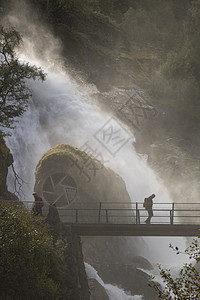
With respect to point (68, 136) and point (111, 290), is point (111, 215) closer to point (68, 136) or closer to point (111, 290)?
point (111, 290)

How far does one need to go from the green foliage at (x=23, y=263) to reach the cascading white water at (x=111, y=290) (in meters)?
11.2

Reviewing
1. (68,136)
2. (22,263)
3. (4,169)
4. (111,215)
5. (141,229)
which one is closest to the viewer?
(22,263)

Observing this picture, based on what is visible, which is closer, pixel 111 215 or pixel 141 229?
pixel 141 229

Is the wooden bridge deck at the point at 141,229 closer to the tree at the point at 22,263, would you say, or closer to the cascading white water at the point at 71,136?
the tree at the point at 22,263

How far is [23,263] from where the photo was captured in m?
12.5

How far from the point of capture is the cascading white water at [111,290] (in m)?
24.7

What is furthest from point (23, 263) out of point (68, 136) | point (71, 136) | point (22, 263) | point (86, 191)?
point (71, 136)

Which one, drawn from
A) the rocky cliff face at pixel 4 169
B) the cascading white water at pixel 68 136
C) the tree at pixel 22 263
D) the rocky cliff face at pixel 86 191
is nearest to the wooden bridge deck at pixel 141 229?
the tree at pixel 22 263

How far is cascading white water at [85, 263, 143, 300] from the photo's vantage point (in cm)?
2466

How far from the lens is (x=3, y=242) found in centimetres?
1214

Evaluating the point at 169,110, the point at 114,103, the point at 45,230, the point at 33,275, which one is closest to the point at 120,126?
the point at 114,103

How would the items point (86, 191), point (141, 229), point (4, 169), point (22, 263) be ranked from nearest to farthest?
1. point (22, 263)
2. point (141, 229)
3. point (4, 169)
4. point (86, 191)

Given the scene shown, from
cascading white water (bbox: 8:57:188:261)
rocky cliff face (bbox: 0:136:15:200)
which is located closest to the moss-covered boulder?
rocky cliff face (bbox: 0:136:15:200)

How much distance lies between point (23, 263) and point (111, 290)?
14.9 m
